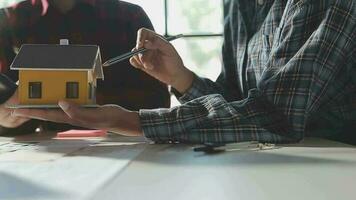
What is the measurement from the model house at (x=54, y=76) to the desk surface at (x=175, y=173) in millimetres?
124

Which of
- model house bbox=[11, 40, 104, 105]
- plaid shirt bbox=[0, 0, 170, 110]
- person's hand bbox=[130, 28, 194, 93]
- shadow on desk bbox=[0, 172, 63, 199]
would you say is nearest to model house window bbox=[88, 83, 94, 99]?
model house bbox=[11, 40, 104, 105]

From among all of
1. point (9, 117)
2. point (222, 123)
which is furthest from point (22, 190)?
point (9, 117)

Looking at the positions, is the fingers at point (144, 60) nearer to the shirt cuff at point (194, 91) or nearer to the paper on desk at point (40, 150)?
the shirt cuff at point (194, 91)

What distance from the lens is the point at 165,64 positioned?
129 centimetres

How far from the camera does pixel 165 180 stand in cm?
57

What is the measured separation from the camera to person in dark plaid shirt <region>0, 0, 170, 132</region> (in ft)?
5.43

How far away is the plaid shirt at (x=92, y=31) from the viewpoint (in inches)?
65.1

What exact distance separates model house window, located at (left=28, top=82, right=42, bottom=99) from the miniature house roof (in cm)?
4

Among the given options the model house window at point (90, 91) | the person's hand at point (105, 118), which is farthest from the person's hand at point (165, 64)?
the person's hand at point (105, 118)

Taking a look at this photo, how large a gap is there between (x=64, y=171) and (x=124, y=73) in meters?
1.06

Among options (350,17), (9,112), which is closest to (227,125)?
(350,17)

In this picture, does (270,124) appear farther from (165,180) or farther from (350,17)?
(165,180)

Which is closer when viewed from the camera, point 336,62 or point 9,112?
point 336,62

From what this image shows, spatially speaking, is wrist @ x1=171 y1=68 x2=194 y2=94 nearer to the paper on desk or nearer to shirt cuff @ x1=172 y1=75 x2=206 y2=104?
shirt cuff @ x1=172 y1=75 x2=206 y2=104
